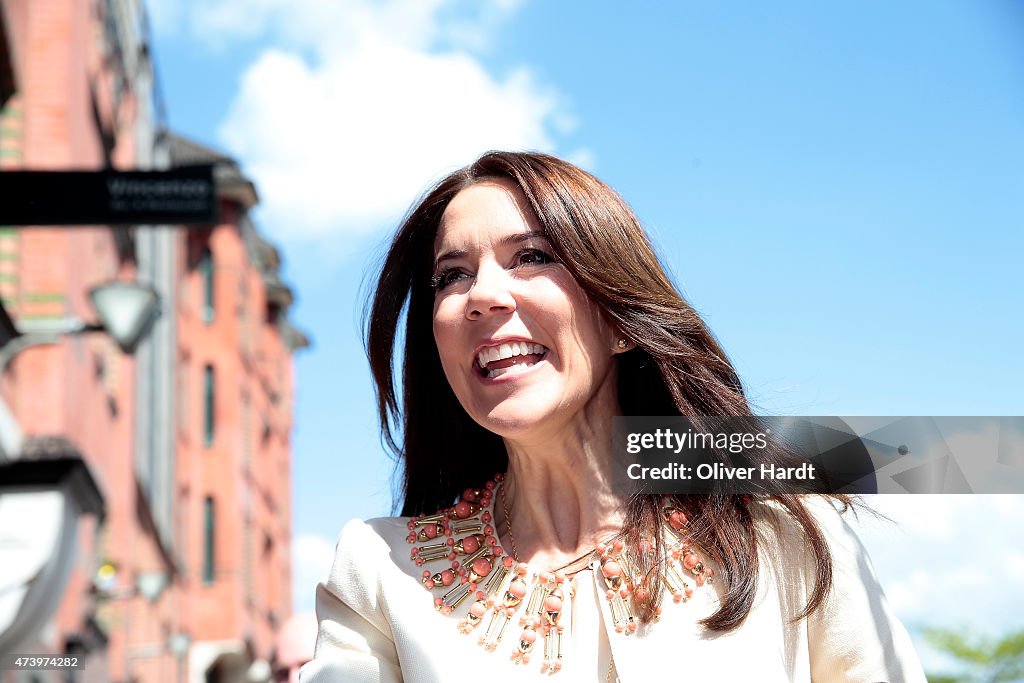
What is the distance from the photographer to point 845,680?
6.59 feet

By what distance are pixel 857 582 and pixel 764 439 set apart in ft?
0.82

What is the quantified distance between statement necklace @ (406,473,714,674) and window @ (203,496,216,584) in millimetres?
32301

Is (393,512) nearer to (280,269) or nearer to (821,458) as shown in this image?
(821,458)

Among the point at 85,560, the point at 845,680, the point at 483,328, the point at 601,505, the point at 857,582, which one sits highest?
the point at 85,560

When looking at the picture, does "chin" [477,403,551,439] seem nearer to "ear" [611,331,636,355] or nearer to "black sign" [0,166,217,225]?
"ear" [611,331,636,355]

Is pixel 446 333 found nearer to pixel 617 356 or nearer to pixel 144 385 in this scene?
pixel 617 356

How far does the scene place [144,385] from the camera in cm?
2264

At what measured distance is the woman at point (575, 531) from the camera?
204cm

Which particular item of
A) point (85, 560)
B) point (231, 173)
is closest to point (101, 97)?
point (85, 560)

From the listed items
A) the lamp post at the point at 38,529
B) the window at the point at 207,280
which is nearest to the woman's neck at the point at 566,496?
the lamp post at the point at 38,529

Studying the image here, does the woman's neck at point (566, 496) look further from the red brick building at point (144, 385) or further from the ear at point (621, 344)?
the red brick building at point (144, 385)

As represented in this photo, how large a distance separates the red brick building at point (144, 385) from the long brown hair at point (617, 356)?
8.76 ft
